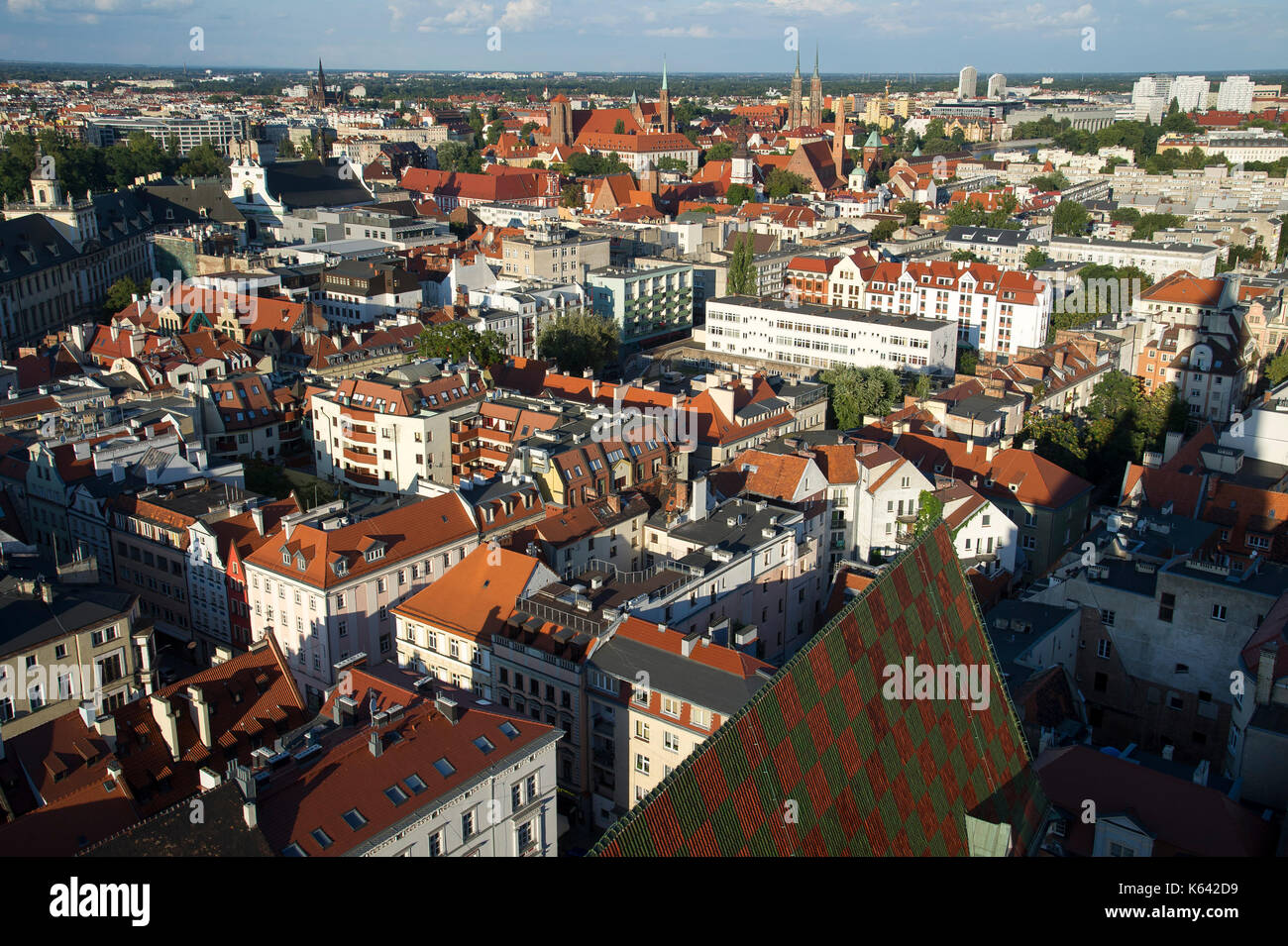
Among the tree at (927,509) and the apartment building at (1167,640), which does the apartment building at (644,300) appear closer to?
the tree at (927,509)

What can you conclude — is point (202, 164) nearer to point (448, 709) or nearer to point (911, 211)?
point (911, 211)

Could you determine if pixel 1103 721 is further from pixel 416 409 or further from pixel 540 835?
pixel 416 409

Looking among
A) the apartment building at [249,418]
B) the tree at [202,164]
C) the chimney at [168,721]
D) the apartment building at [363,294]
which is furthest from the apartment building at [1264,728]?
the tree at [202,164]

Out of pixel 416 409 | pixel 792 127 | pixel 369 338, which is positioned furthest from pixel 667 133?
pixel 416 409

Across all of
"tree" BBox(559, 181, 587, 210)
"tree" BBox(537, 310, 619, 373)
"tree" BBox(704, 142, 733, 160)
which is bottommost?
"tree" BBox(537, 310, 619, 373)

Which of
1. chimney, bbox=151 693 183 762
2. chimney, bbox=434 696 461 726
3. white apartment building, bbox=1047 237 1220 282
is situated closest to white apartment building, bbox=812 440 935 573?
chimney, bbox=434 696 461 726

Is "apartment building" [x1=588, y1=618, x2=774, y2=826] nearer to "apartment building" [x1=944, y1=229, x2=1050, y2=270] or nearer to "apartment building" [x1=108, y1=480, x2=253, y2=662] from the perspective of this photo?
"apartment building" [x1=108, y1=480, x2=253, y2=662]

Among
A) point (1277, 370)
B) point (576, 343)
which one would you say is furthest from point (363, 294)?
point (1277, 370)
